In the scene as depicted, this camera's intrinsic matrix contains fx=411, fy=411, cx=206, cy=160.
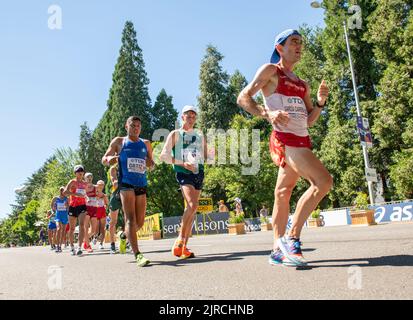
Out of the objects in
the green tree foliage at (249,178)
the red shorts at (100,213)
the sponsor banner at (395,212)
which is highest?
the green tree foliage at (249,178)

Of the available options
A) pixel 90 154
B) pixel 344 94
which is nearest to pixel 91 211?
pixel 344 94

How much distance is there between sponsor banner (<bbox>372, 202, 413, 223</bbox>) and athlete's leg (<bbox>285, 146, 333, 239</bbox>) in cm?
1658

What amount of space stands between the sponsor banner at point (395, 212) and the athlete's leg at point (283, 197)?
1639 centimetres

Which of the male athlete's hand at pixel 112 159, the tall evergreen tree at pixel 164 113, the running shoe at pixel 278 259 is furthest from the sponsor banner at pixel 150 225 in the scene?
the tall evergreen tree at pixel 164 113

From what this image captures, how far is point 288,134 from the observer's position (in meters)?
4.11

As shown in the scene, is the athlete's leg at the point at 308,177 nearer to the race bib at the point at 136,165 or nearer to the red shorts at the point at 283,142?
the red shorts at the point at 283,142

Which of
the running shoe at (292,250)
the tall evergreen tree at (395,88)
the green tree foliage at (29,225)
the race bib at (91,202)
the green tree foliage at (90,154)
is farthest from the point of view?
the green tree foliage at (29,225)

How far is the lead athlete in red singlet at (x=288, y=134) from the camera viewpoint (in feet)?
13.0

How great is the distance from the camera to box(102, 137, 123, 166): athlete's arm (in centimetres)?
638

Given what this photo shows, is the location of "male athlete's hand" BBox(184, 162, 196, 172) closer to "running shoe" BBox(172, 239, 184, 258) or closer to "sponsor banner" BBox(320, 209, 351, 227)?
"running shoe" BBox(172, 239, 184, 258)

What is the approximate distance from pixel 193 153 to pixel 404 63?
31129 mm

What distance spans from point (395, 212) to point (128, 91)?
43.2 metres

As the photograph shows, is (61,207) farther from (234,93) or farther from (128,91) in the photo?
(234,93)

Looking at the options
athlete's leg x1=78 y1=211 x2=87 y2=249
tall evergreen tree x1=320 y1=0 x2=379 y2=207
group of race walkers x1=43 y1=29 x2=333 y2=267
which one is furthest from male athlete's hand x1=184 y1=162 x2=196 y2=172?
tall evergreen tree x1=320 y1=0 x2=379 y2=207
